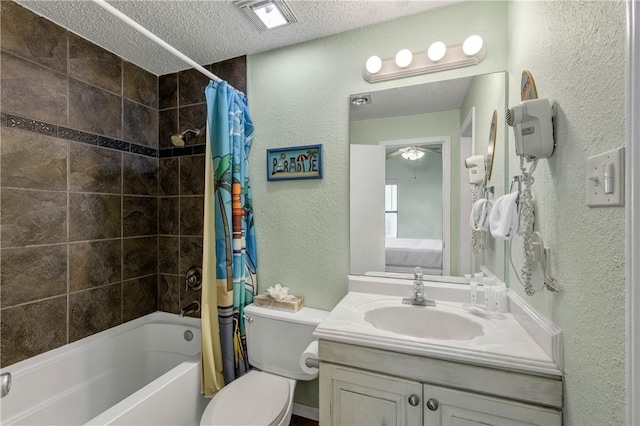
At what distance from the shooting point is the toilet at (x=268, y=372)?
120 cm

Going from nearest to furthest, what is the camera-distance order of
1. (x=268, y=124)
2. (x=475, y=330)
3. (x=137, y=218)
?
(x=475, y=330), (x=268, y=124), (x=137, y=218)

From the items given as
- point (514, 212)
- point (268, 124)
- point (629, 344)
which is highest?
point (268, 124)

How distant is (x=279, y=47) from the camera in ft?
5.70

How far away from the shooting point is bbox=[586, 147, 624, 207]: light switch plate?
1.73 ft

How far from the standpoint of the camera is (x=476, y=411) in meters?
0.87

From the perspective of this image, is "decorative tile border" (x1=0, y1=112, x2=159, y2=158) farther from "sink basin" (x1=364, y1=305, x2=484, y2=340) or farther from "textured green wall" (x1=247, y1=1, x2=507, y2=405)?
"sink basin" (x1=364, y1=305, x2=484, y2=340)

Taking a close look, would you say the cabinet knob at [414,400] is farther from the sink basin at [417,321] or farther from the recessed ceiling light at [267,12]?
the recessed ceiling light at [267,12]

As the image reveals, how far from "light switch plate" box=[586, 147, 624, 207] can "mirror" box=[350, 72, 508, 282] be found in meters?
0.68

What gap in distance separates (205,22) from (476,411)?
214cm

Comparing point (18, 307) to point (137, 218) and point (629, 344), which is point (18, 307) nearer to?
point (137, 218)

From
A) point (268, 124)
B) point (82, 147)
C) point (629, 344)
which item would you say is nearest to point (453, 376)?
point (629, 344)

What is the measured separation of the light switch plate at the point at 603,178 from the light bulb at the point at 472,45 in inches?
36.9

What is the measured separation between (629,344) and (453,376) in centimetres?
52

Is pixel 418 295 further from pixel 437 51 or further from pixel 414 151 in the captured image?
pixel 437 51
